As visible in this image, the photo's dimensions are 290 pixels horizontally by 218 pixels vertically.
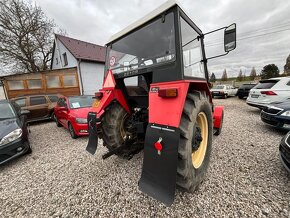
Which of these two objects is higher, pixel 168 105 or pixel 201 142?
pixel 168 105

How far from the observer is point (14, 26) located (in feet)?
A: 43.7

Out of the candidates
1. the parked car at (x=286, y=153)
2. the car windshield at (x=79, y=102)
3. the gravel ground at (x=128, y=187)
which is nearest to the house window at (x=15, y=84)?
the car windshield at (x=79, y=102)

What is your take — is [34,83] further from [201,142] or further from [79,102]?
[201,142]

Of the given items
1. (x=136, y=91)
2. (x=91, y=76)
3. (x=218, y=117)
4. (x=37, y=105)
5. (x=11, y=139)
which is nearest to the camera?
(x=136, y=91)

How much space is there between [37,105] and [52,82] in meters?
5.20

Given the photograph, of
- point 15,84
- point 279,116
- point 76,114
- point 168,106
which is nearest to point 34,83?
point 15,84

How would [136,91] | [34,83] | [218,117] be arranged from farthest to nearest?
[34,83], [218,117], [136,91]

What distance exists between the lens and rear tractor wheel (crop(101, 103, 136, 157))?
2.41 meters

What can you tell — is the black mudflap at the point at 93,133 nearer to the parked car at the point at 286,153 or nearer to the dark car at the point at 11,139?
the dark car at the point at 11,139

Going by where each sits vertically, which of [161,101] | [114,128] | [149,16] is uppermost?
[149,16]

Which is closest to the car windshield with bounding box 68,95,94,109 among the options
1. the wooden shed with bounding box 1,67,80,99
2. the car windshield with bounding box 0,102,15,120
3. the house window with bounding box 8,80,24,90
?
the car windshield with bounding box 0,102,15,120

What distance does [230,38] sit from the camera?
2.06m

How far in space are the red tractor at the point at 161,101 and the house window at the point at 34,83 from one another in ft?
35.7

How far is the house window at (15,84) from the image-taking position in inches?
379
